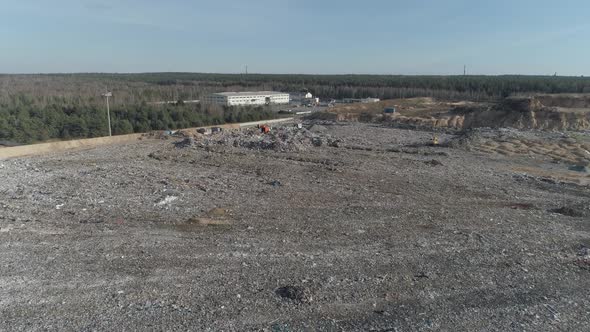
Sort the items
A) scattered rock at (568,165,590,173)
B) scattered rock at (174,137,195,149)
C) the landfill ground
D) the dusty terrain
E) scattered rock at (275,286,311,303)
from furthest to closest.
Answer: the dusty terrain → scattered rock at (174,137,195,149) → scattered rock at (568,165,590,173) → scattered rock at (275,286,311,303) → the landfill ground

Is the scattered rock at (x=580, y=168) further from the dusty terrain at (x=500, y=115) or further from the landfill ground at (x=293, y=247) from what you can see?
the dusty terrain at (x=500, y=115)

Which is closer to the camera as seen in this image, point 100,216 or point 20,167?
point 100,216

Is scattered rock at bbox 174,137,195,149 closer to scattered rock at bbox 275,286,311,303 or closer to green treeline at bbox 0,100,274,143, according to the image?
green treeline at bbox 0,100,274,143

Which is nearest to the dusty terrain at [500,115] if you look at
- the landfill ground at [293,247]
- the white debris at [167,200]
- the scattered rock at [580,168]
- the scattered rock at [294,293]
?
the scattered rock at [580,168]

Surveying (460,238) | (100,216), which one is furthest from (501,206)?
(100,216)

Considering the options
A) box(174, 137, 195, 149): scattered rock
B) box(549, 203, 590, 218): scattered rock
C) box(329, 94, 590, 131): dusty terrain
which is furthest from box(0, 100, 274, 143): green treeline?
box(549, 203, 590, 218): scattered rock

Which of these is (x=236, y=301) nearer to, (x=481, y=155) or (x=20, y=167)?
(x=20, y=167)

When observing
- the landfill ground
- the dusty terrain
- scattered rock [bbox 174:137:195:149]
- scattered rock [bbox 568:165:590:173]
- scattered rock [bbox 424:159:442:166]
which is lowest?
scattered rock [bbox 568:165:590:173]
